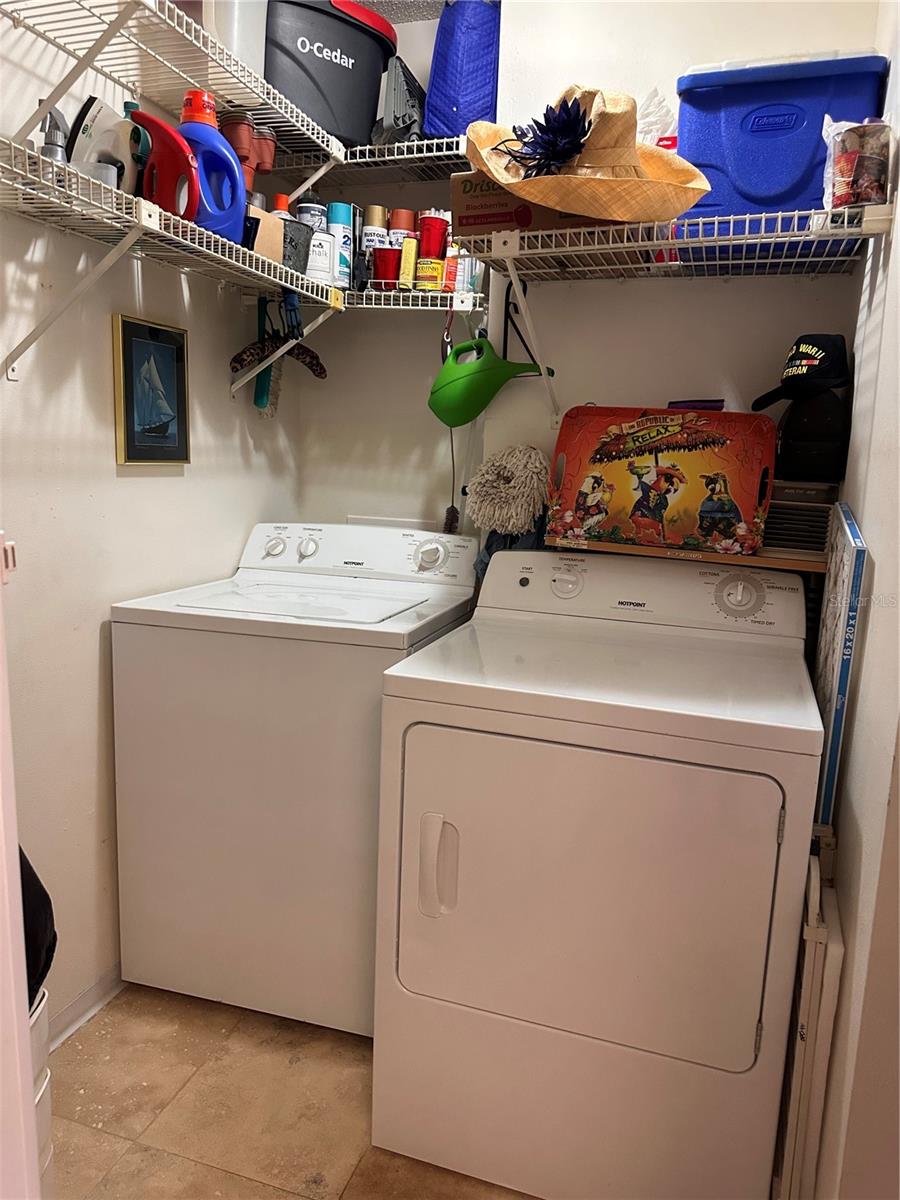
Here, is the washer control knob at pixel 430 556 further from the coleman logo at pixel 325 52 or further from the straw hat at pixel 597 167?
the coleman logo at pixel 325 52

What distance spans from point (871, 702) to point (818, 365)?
854mm

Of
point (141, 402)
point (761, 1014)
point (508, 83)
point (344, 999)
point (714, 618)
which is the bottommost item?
point (344, 999)

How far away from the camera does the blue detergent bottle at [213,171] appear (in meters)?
1.68

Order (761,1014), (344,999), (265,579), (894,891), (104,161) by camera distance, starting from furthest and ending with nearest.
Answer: (265,579)
(344,999)
(104,161)
(761,1014)
(894,891)

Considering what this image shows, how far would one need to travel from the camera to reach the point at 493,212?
1.72 meters

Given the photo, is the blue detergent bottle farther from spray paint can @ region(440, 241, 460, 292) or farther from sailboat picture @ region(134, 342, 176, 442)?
spray paint can @ region(440, 241, 460, 292)

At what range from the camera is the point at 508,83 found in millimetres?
1979

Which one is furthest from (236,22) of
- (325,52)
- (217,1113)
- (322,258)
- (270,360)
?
(217,1113)

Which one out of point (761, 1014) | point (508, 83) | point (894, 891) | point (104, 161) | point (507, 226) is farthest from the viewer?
point (508, 83)

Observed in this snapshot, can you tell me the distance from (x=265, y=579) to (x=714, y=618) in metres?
1.24

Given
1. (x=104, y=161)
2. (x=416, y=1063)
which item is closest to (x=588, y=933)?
(x=416, y=1063)

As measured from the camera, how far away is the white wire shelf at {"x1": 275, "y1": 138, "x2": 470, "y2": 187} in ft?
6.98

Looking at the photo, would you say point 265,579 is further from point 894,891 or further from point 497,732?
point 894,891

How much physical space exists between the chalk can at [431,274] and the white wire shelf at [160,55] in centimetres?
37
